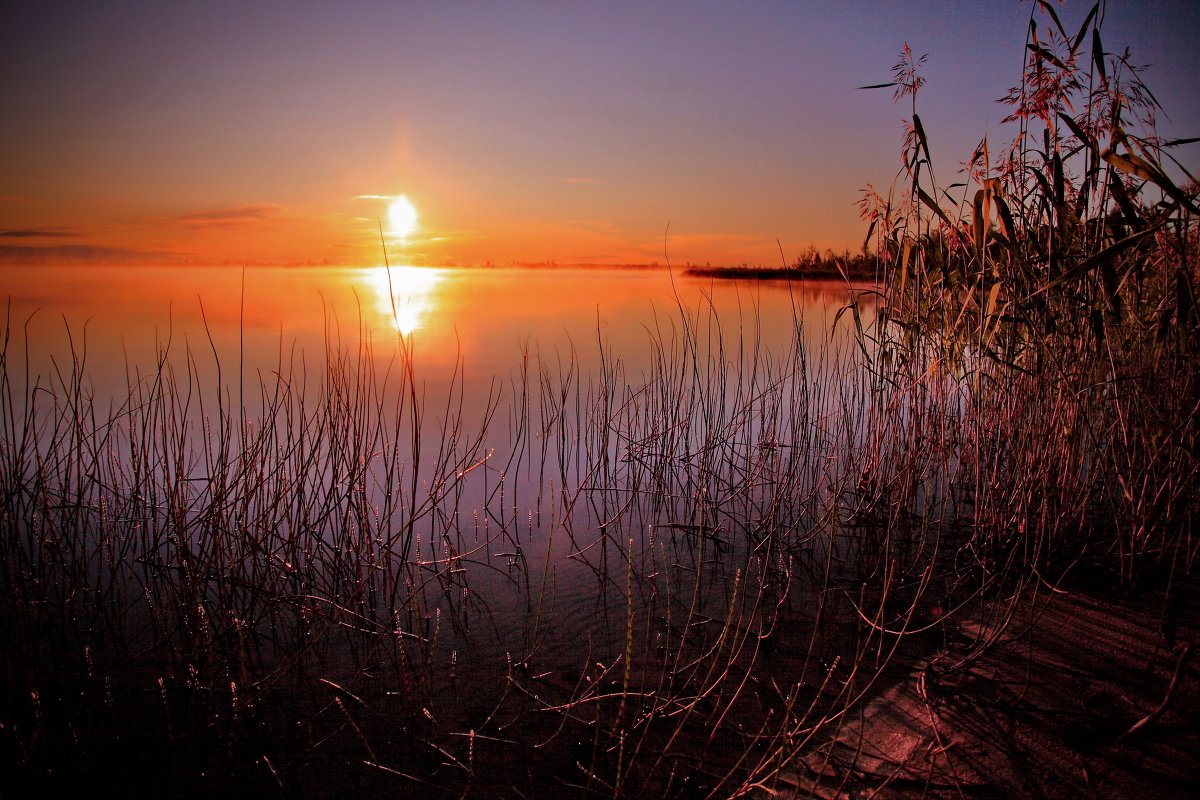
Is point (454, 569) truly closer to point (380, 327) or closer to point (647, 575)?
point (647, 575)

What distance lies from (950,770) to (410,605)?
1.40 metres

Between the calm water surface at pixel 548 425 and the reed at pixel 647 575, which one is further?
the calm water surface at pixel 548 425

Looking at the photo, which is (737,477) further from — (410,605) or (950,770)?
(950,770)

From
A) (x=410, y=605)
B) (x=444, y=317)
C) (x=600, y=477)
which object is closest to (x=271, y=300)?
(x=444, y=317)

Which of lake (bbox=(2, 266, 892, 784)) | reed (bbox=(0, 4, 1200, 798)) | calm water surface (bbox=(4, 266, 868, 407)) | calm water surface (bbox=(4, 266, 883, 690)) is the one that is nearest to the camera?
reed (bbox=(0, 4, 1200, 798))

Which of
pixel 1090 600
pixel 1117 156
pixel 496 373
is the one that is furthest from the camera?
pixel 496 373

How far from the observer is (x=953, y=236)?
96.0 inches

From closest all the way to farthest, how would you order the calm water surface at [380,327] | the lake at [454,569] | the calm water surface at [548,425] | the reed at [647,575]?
the reed at [647,575], the lake at [454,569], the calm water surface at [548,425], the calm water surface at [380,327]

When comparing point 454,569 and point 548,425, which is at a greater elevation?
point 548,425

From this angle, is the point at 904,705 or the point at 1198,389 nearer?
the point at 904,705

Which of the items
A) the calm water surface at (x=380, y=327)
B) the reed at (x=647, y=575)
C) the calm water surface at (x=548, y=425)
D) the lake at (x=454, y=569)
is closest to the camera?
the reed at (x=647, y=575)

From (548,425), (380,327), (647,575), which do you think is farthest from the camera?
(380,327)

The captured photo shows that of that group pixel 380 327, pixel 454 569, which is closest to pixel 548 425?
pixel 454 569

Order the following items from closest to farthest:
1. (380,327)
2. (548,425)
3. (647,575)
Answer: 1. (647,575)
2. (548,425)
3. (380,327)
